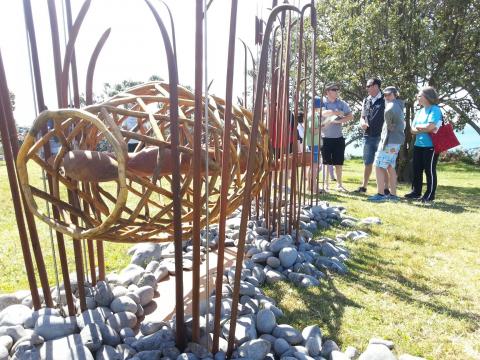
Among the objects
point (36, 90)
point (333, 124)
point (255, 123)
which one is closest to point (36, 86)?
point (36, 90)

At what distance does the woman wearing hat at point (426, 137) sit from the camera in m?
4.43

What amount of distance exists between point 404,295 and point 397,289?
0.24ft

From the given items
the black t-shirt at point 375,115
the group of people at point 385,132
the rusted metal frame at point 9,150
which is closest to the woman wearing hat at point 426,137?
the group of people at point 385,132

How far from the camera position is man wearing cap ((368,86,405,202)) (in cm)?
453

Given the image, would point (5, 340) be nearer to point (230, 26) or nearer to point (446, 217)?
point (230, 26)

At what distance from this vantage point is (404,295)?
2.00 m

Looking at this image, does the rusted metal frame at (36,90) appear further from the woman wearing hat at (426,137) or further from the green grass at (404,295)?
the woman wearing hat at (426,137)

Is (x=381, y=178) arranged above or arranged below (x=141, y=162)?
below

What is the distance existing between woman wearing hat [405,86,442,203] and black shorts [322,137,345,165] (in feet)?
2.85

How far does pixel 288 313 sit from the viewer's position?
1.75 meters

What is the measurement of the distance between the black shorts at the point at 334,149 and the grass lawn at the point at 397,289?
1.68 metres

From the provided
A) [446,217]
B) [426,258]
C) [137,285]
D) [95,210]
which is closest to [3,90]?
[95,210]

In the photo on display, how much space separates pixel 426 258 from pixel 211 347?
185cm

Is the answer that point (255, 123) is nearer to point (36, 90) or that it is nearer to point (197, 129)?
point (197, 129)
